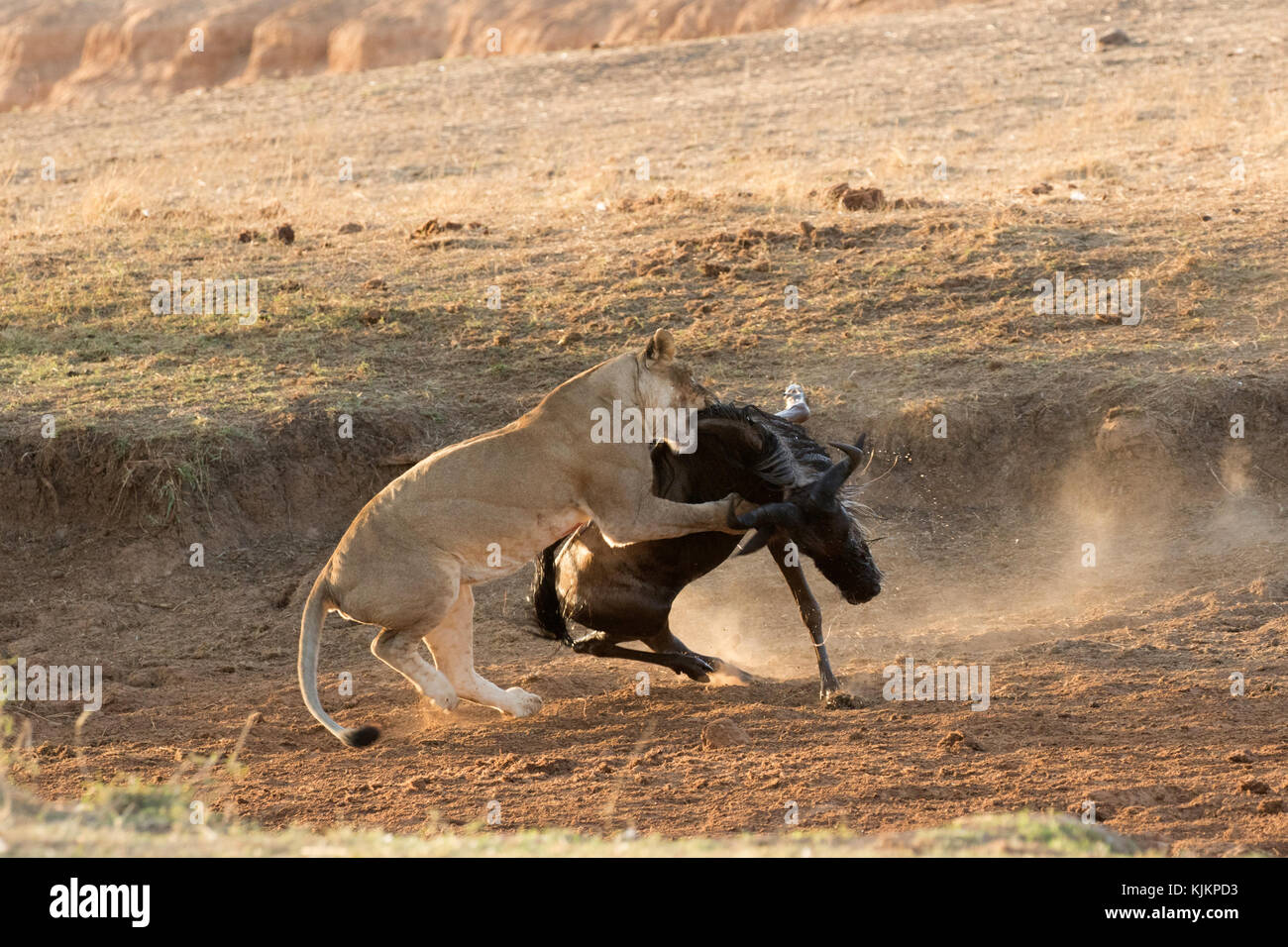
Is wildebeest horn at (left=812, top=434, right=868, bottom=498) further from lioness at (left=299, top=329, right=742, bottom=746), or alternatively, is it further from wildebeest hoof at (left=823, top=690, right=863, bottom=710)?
wildebeest hoof at (left=823, top=690, right=863, bottom=710)

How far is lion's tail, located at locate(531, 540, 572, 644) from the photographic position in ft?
23.6

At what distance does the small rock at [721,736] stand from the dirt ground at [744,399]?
→ 0.06m

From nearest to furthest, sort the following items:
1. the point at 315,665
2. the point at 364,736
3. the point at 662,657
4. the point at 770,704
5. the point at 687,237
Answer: the point at 364,736 < the point at 315,665 < the point at 770,704 < the point at 662,657 < the point at 687,237

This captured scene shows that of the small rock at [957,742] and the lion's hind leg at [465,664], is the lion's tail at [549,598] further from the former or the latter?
the small rock at [957,742]

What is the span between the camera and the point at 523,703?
6.85m

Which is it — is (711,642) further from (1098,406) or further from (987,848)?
(987,848)

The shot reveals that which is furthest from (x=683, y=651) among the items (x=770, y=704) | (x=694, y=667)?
(x=770, y=704)

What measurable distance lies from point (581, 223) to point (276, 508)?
5002 mm

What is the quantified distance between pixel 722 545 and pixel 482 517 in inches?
48.2

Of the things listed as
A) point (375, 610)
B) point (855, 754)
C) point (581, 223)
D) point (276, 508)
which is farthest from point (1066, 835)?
point (581, 223)

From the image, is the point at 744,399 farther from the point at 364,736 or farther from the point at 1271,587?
the point at 364,736

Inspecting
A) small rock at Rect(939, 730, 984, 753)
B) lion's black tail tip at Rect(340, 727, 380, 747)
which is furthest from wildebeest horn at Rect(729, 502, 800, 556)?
lion's black tail tip at Rect(340, 727, 380, 747)

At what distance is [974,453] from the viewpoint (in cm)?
918

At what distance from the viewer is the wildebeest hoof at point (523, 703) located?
684cm
